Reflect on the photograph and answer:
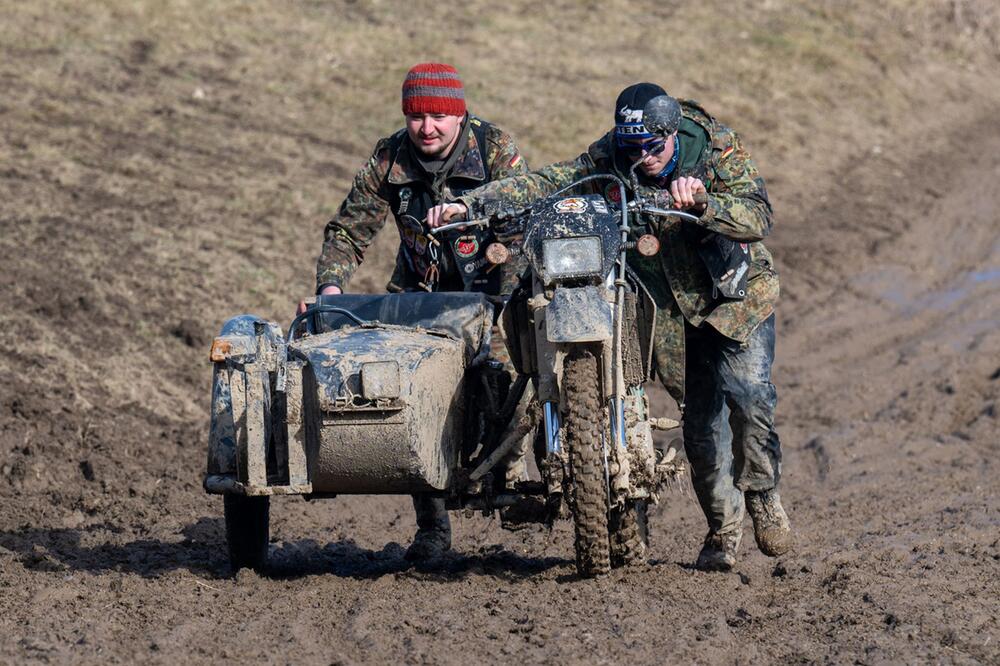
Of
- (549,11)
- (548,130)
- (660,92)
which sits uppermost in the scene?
(549,11)

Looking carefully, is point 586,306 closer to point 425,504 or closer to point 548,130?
point 425,504

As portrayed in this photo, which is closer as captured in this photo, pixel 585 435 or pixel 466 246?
pixel 585 435

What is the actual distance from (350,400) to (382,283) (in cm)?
746

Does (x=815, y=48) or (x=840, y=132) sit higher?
(x=815, y=48)

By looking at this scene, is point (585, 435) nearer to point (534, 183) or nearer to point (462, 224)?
point (462, 224)

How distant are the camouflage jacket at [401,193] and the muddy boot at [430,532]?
39.9 inches

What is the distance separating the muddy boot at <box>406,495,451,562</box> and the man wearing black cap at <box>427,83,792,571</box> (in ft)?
4.18

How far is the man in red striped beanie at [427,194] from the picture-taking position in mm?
6980

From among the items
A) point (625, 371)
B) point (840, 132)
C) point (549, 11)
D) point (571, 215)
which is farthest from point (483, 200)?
point (549, 11)

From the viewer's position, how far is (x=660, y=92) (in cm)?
622

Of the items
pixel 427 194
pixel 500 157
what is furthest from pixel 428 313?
pixel 500 157

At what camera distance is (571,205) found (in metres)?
5.93

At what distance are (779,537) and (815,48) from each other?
18.1 m

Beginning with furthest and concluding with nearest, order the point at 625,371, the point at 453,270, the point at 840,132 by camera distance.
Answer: the point at 840,132 → the point at 453,270 → the point at 625,371
